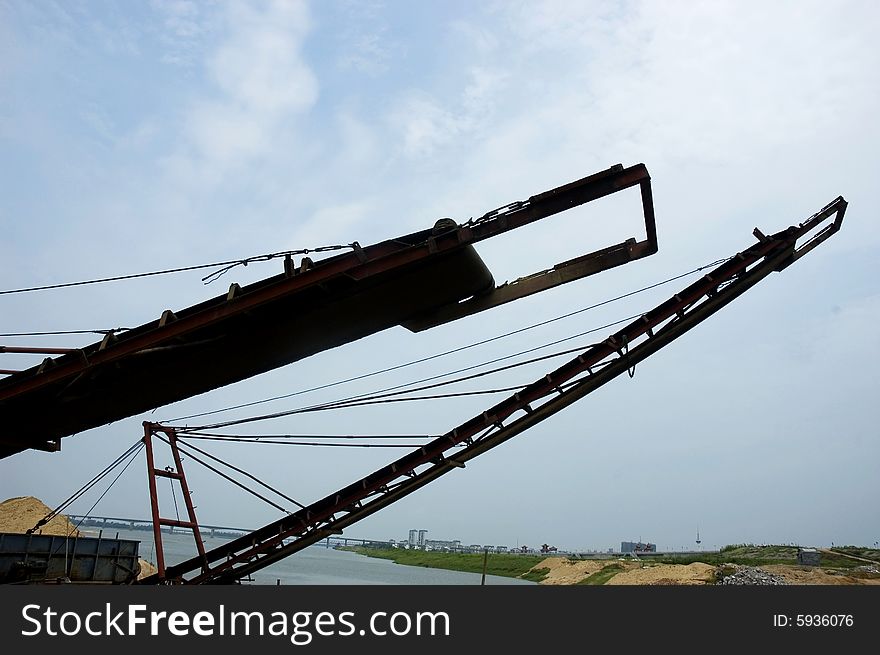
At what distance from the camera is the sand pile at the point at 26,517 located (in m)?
24.3

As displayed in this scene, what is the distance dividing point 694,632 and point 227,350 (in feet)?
25.1

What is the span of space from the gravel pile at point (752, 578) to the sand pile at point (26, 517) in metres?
26.4

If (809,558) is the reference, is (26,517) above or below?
above

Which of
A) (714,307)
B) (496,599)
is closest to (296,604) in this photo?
(496,599)

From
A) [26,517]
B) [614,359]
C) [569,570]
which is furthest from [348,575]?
[614,359]

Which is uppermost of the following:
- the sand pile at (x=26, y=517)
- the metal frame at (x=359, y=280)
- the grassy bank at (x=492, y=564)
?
the metal frame at (x=359, y=280)

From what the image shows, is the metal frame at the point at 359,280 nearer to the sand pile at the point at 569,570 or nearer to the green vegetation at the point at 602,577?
the green vegetation at the point at 602,577

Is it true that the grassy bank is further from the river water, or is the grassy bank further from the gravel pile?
the gravel pile

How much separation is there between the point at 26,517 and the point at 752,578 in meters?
29.8

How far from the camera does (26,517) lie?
83.1 feet

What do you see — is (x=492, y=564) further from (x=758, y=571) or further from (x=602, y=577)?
(x=758, y=571)

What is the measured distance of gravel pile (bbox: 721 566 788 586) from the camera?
73.9 ft

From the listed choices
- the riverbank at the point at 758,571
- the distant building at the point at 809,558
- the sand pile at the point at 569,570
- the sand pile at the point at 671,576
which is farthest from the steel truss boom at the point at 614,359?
the sand pile at the point at 569,570

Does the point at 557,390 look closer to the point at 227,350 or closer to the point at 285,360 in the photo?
the point at 285,360
